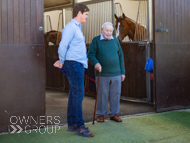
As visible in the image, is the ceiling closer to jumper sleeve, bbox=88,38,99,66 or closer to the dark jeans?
jumper sleeve, bbox=88,38,99,66

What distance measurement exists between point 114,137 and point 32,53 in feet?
4.73

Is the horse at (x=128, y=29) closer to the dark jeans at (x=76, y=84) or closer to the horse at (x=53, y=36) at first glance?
the horse at (x=53, y=36)

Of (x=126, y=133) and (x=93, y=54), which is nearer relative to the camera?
(x=126, y=133)

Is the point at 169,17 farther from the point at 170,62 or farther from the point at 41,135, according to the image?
the point at 41,135

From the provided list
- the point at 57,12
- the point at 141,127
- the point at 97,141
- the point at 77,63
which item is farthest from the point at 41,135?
the point at 57,12

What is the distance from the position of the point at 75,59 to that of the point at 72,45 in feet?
0.54

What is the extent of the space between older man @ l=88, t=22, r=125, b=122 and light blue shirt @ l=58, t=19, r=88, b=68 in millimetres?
638

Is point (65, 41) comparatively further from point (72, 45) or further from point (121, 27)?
point (121, 27)

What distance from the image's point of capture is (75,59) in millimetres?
3676

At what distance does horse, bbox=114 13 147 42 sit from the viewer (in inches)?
250

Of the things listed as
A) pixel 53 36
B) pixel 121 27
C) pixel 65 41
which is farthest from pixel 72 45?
pixel 53 36

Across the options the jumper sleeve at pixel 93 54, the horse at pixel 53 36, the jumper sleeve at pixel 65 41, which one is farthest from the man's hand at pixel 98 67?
the horse at pixel 53 36

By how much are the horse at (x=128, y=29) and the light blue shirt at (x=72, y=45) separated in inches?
106

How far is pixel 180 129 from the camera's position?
4.14 metres
